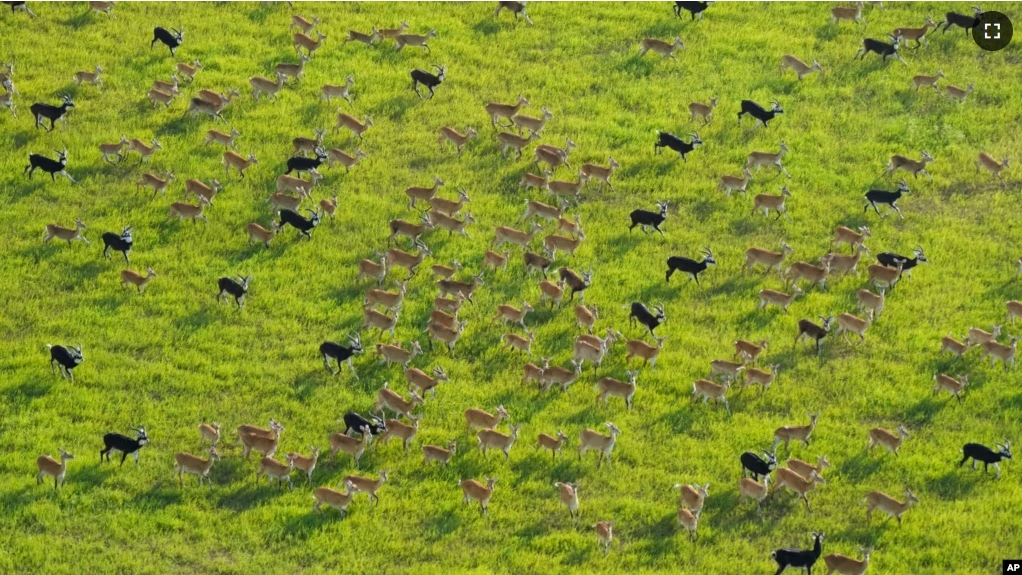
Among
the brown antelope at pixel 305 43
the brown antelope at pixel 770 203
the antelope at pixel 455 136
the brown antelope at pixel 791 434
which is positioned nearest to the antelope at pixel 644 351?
the brown antelope at pixel 791 434

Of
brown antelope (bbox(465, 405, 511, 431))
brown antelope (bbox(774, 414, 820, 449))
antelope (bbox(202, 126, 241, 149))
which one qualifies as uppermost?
antelope (bbox(202, 126, 241, 149))

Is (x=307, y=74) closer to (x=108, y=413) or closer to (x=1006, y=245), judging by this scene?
(x=108, y=413)

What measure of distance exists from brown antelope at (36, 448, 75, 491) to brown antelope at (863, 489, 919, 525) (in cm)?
1341

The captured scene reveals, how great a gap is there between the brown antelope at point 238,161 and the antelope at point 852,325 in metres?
14.0

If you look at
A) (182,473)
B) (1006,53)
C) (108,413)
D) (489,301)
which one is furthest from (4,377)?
(1006,53)

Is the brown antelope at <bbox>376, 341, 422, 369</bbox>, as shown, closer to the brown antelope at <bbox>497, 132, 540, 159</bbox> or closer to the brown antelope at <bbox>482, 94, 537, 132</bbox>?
the brown antelope at <bbox>497, 132, 540, 159</bbox>

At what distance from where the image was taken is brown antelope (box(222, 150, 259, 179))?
3712cm

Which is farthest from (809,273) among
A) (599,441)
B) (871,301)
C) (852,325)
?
(599,441)

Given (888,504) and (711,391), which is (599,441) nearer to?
(711,391)

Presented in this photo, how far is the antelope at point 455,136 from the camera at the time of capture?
38.3 metres

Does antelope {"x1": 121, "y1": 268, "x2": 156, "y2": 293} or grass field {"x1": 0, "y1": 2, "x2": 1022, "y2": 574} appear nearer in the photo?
grass field {"x1": 0, "y1": 2, "x2": 1022, "y2": 574}

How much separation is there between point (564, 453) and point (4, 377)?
1062 centimetres

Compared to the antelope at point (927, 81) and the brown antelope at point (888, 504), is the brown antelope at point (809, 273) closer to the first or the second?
the brown antelope at point (888, 504)

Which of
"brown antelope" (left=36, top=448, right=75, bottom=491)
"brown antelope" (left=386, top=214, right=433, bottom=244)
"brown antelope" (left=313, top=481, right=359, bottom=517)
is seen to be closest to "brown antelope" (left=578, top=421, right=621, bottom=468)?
"brown antelope" (left=313, top=481, right=359, bottom=517)
